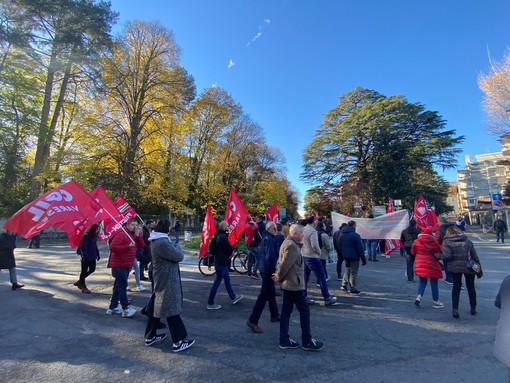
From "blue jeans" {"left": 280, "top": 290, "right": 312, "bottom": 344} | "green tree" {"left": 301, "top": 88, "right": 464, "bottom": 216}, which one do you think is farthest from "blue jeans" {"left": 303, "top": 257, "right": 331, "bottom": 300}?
"green tree" {"left": 301, "top": 88, "right": 464, "bottom": 216}

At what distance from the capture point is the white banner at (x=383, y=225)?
13.0m

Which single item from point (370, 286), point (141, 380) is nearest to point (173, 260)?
point (141, 380)

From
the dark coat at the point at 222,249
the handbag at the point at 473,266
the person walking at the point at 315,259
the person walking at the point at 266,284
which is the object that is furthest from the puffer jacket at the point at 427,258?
the dark coat at the point at 222,249

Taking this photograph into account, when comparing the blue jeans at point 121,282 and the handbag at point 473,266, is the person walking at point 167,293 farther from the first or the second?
the handbag at point 473,266

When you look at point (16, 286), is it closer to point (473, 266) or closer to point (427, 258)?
point (427, 258)

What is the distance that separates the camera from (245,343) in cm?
485

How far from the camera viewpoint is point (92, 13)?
75.0ft

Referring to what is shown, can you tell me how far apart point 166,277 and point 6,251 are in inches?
255

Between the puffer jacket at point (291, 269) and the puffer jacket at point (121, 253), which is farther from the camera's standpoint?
the puffer jacket at point (121, 253)

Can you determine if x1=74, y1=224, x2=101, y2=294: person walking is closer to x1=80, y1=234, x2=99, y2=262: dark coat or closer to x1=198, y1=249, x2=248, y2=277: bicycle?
x1=80, y1=234, x2=99, y2=262: dark coat

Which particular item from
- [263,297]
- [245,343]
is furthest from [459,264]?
[245,343]

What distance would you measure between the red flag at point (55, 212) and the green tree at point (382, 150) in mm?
34358

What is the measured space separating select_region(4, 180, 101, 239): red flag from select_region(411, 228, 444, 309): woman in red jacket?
7212 mm

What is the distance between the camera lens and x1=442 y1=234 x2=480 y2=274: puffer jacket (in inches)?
241
